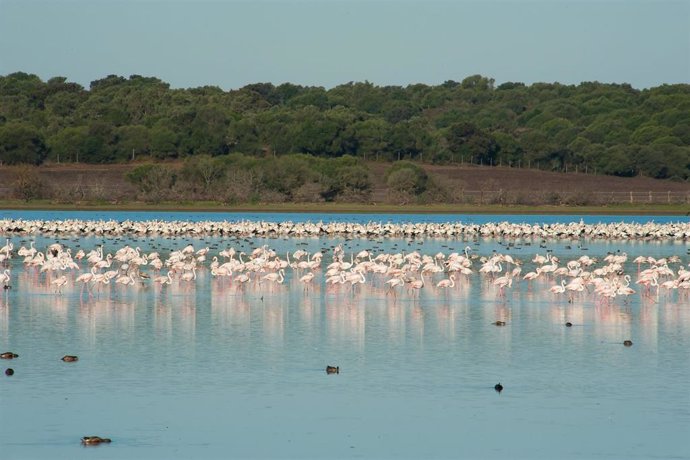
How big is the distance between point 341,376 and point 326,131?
80.8 meters

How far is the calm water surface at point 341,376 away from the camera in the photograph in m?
13.1

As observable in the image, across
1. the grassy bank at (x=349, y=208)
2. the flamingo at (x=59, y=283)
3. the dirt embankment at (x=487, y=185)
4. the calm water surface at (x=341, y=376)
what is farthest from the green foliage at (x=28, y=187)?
the calm water surface at (x=341, y=376)

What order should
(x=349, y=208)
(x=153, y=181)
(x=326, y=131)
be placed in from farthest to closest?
(x=326, y=131), (x=153, y=181), (x=349, y=208)

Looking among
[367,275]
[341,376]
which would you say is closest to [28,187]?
[367,275]

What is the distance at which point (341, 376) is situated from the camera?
53.3ft

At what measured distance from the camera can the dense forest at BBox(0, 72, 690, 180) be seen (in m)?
94.8

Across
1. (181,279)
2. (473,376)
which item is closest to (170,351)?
(473,376)

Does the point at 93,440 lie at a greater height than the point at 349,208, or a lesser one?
lesser

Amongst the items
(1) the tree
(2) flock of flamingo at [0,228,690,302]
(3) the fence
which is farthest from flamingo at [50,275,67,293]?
(1) the tree

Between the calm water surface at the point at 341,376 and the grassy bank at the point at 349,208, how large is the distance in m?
44.0

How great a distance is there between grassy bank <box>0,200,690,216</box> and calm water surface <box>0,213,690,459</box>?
1731 inches

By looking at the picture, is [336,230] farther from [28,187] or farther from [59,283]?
[28,187]

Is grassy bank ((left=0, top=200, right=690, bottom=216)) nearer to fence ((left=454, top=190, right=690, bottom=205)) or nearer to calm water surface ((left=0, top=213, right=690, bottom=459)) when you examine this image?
fence ((left=454, top=190, right=690, bottom=205))

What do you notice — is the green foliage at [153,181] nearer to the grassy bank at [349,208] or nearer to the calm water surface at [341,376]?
the grassy bank at [349,208]
